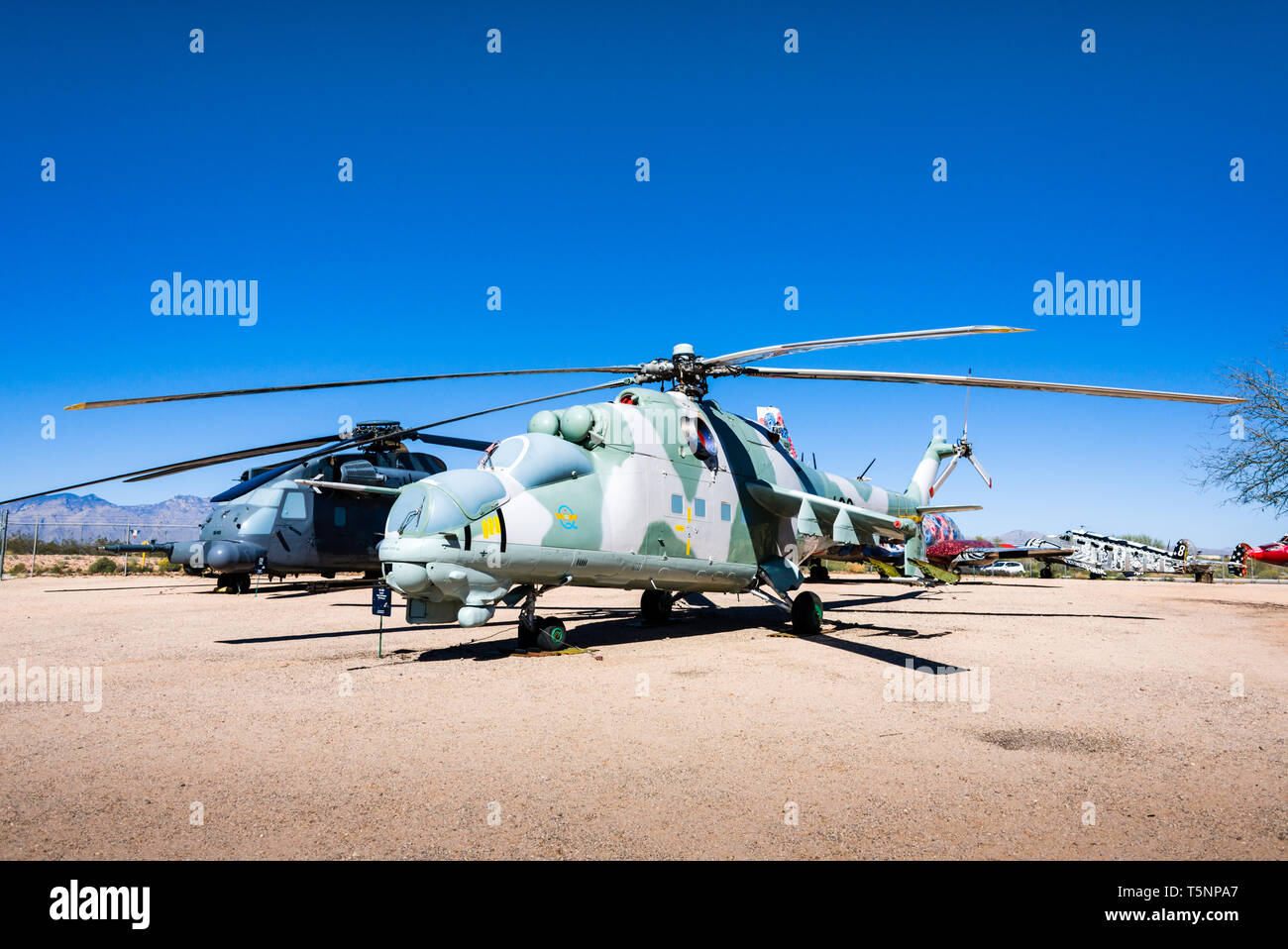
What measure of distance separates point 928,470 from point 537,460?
13344mm

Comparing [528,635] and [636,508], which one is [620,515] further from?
[528,635]

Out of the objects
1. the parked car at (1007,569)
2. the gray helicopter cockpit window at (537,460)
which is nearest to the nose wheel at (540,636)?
the gray helicopter cockpit window at (537,460)

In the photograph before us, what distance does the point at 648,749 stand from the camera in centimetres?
595

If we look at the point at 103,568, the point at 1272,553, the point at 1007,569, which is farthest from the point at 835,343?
the point at 1007,569

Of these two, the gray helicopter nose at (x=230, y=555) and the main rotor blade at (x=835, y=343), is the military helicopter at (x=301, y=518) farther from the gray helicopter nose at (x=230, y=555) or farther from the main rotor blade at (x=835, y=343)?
the main rotor blade at (x=835, y=343)

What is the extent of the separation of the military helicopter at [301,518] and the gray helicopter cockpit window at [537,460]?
33.0ft

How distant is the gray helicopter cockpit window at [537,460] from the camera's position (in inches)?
408

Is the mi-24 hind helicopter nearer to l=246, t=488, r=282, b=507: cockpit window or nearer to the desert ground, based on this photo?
the desert ground

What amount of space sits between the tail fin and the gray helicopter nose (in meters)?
19.8

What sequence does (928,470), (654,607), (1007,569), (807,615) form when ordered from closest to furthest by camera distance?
(807,615), (654,607), (928,470), (1007,569)
